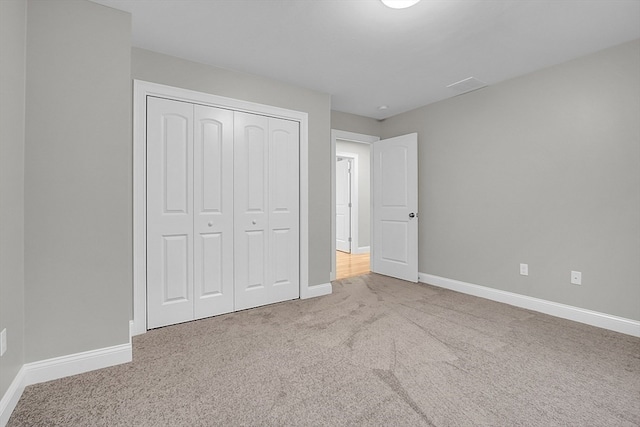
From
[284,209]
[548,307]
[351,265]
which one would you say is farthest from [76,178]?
[351,265]

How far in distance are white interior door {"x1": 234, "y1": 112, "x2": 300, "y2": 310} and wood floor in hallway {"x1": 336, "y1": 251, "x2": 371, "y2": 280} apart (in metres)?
1.41

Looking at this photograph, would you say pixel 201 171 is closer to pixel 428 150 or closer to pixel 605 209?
pixel 428 150

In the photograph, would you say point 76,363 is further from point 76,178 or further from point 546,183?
point 546,183

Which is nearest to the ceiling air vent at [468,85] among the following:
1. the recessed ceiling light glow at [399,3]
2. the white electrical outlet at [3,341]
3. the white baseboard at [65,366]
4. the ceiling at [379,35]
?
the ceiling at [379,35]

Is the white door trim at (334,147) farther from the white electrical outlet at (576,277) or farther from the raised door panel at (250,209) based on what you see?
the white electrical outlet at (576,277)

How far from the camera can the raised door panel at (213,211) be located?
2.85 metres

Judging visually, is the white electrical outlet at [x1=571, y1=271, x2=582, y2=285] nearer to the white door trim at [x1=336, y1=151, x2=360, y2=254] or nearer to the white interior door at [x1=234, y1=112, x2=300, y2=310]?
the white interior door at [x1=234, y1=112, x2=300, y2=310]

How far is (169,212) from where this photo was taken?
271cm

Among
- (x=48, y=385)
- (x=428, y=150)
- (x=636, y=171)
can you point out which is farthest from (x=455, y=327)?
(x=48, y=385)

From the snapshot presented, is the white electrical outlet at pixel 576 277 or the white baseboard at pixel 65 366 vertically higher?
the white electrical outlet at pixel 576 277

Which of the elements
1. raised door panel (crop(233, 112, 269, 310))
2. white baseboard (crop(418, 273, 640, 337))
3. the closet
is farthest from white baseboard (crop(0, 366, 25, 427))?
white baseboard (crop(418, 273, 640, 337))

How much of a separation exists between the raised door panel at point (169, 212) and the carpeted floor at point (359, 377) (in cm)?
25

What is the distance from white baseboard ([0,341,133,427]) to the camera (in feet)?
5.51

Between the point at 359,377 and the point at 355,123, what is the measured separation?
3675 millimetres
